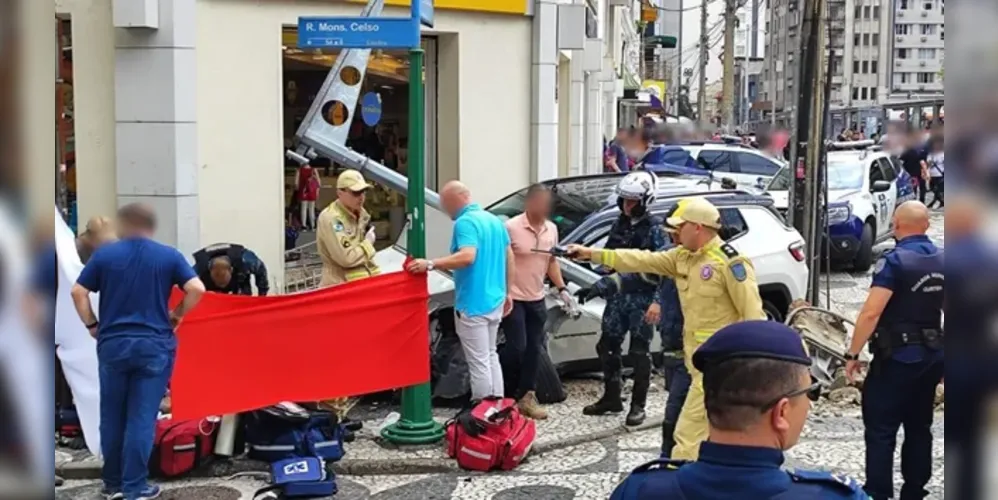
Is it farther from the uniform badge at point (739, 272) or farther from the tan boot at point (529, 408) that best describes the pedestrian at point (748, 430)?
the tan boot at point (529, 408)

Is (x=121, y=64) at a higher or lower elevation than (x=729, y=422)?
higher

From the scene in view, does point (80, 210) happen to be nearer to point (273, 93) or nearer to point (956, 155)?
point (273, 93)

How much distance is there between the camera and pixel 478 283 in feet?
23.7

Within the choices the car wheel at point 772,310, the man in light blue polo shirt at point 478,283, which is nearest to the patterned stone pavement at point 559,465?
the man in light blue polo shirt at point 478,283

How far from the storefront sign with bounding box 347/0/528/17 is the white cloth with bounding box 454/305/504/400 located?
5556mm

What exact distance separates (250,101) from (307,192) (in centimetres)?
277

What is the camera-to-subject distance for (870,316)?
5.30 metres

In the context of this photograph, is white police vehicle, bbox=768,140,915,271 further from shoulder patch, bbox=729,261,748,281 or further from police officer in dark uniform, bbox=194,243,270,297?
shoulder patch, bbox=729,261,748,281

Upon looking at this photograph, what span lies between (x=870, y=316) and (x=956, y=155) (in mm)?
4065

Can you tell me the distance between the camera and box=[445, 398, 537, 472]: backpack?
6609mm

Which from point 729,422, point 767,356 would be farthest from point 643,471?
point 767,356

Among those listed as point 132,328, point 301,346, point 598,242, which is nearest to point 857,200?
point 598,242

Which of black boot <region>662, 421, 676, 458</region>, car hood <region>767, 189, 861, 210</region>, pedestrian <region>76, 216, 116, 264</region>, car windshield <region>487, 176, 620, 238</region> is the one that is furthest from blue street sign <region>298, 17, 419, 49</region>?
car hood <region>767, 189, 861, 210</region>

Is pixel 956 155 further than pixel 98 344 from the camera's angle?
No
